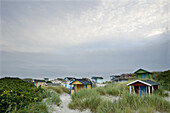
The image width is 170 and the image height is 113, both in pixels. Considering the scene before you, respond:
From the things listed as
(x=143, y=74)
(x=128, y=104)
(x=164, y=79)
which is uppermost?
(x=128, y=104)

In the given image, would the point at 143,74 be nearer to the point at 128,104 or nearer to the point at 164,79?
the point at 164,79

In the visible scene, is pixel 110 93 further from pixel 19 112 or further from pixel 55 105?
pixel 19 112

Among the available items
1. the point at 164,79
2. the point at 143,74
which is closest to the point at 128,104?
the point at 143,74

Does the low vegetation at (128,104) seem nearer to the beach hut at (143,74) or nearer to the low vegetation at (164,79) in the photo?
the low vegetation at (164,79)

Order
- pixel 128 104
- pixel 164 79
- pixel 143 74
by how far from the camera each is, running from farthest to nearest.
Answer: pixel 143 74, pixel 164 79, pixel 128 104

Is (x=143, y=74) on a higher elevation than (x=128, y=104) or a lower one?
lower

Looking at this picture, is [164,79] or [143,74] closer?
[164,79]

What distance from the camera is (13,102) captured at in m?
4.79

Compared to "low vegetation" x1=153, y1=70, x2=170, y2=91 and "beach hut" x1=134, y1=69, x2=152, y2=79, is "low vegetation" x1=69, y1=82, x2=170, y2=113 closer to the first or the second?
"low vegetation" x1=153, y1=70, x2=170, y2=91

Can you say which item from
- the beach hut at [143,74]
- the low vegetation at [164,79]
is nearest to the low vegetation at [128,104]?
the low vegetation at [164,79]

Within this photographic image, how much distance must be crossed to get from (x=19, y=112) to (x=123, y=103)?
15.1ft

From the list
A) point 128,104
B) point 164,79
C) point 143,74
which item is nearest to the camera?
point 128,104

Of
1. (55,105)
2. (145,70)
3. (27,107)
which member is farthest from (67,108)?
(145,70)

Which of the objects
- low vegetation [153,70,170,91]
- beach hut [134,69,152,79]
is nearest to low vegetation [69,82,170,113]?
low vegetation [153,70,170,91]
